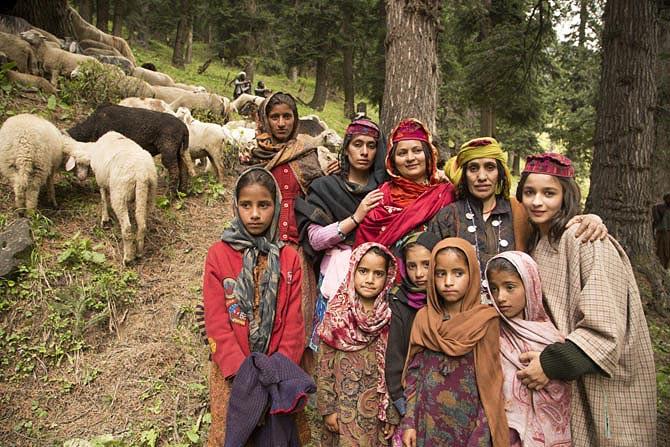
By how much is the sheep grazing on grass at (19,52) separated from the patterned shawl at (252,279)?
820 cm

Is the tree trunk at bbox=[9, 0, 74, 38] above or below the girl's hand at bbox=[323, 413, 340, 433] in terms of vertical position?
above

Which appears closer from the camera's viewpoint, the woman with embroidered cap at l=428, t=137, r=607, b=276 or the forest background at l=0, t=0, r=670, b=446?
the woman with embroidered cap at l=428, t=137, r=607, b=276

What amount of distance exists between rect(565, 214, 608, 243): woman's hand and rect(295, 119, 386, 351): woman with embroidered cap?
1.24 meters

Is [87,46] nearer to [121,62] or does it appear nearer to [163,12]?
[121,62]

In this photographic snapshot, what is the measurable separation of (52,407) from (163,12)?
28.0 meters

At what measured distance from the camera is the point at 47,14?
1173 centimetres

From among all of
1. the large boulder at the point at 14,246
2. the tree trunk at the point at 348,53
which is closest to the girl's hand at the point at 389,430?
the large boulder at the point at 14,246

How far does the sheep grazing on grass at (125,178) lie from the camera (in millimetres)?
4605

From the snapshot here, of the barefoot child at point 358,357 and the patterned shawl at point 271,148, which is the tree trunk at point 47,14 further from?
the barefoot child at point 358,357

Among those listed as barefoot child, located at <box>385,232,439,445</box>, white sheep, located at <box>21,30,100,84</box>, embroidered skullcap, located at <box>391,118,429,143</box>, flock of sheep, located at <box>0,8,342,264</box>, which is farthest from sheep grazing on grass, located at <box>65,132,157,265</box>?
white sheep, located at <box>21,30,100,84</box>

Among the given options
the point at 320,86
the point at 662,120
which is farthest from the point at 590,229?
the point at 320,86

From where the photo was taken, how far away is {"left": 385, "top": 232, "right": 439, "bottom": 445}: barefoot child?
8.10ft

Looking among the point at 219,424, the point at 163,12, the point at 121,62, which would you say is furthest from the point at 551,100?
the point at 219,424

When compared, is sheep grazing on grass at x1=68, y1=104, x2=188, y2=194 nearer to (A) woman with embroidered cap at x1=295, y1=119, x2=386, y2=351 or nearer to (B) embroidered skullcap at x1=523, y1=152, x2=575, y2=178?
(A) woman with embroidered cap at x1=295, y1=119, x2=386, y2=351
